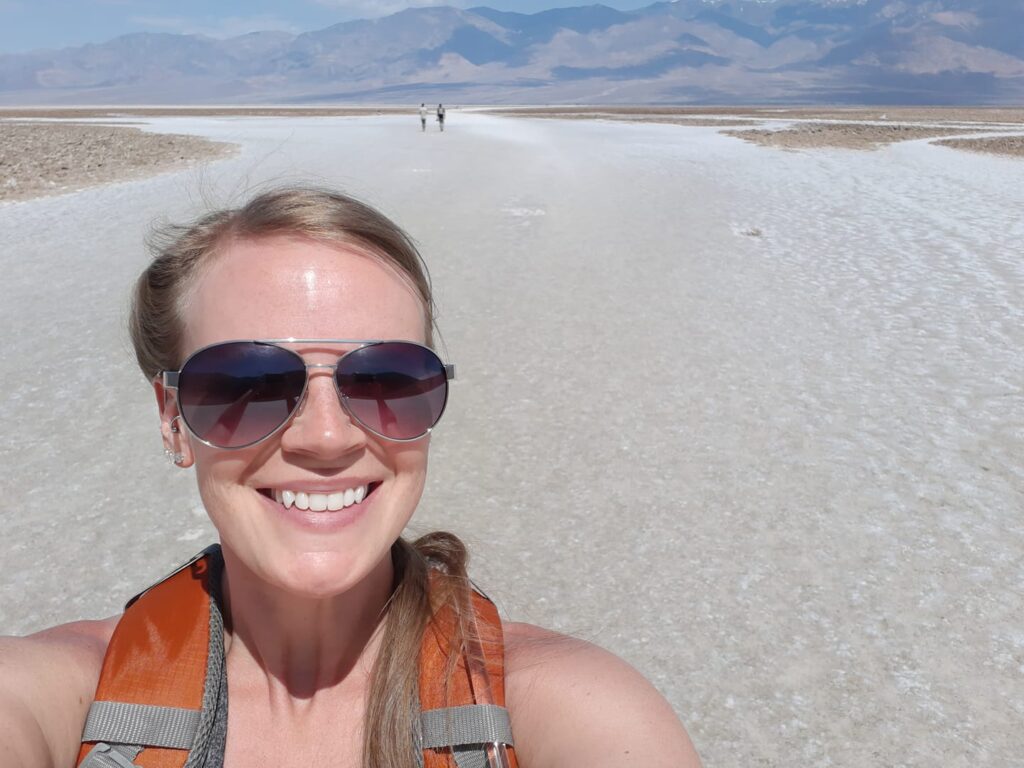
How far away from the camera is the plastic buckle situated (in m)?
1.30

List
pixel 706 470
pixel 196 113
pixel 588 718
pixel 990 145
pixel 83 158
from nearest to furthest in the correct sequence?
pixel 588 718 → pixel 706 470 → pixel 83 158 → pixel 990 145 → pixel 196 113

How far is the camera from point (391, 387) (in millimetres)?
1554

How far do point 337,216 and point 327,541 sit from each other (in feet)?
1.96

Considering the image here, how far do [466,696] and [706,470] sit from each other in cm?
305

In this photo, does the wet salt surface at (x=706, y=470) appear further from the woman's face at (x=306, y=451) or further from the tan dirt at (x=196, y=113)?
the tan dirt at (x=196, y=113)

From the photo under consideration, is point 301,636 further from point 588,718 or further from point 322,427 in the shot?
point 588,718

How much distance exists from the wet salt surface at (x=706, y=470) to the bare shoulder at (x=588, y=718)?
3.98 feet

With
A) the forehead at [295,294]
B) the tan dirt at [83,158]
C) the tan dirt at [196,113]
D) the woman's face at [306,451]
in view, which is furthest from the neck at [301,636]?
the tan dirt at [196,113]

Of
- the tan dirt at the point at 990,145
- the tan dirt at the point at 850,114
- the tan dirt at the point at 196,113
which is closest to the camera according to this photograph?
the tan dirt at the point at 990,145

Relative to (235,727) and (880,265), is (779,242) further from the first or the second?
(235,727)

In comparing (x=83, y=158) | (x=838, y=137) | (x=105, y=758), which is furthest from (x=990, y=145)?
(x=105, y=758)

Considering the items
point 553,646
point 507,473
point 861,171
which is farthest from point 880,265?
point 861,171

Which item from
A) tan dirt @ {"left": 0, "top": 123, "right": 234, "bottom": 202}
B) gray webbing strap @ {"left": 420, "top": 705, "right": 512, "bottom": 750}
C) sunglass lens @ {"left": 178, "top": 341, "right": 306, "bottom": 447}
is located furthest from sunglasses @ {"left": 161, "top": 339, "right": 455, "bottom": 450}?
tan dirt @ {"left": 0, "top": 123, "right": 234, "bottom": 202}

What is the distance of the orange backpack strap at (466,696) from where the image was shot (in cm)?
132
